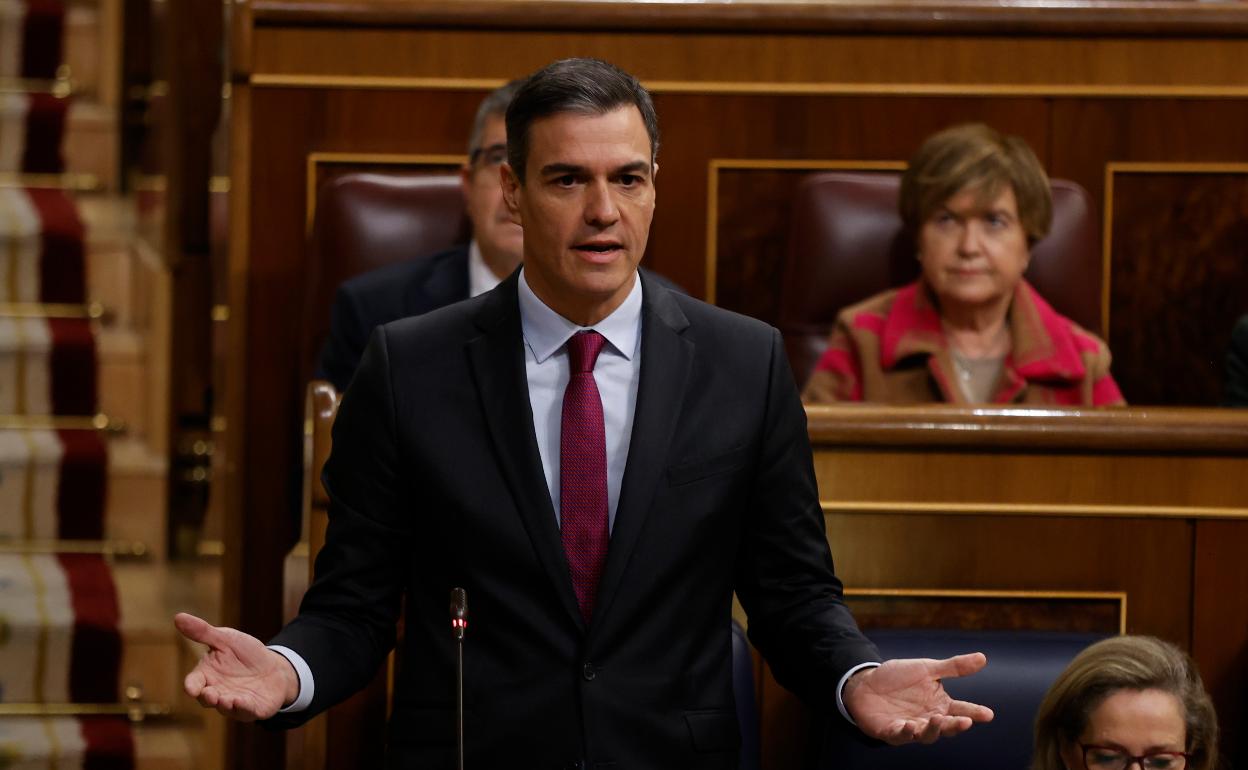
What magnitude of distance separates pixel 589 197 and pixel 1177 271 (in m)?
0.93

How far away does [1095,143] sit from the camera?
4.89 feet

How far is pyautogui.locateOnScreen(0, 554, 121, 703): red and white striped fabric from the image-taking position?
1438 millimetres

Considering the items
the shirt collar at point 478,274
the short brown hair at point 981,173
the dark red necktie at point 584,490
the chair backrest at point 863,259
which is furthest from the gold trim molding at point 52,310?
the dark red necktie at point 584,490

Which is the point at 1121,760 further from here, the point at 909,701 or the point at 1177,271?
the point at 1177,271

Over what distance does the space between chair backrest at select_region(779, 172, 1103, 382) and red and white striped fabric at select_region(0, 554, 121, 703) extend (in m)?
0.58

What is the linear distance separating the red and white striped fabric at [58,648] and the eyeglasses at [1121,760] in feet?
2.80

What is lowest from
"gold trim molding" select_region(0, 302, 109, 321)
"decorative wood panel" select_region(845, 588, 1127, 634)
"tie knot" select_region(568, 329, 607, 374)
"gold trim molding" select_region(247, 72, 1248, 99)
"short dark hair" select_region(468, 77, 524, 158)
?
"decorative wood panel" select_region(845, 588, 1127, 634)

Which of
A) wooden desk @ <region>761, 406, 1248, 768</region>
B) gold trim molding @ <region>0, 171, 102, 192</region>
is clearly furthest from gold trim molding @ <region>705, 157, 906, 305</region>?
gold trim molding @ <region>0, 171, 102, 192</region>

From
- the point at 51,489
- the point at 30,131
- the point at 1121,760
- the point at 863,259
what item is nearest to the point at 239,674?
the point at 1121,760

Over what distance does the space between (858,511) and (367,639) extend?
1.22ft

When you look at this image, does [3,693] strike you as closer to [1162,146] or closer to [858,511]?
[858,511]

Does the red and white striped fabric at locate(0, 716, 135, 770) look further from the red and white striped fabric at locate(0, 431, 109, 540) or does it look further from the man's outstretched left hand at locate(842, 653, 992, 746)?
the man's outstretched left hand at locate(842, 653, 992, 746)

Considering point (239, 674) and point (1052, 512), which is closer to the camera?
point (239, 674)

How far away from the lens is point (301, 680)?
686mm
